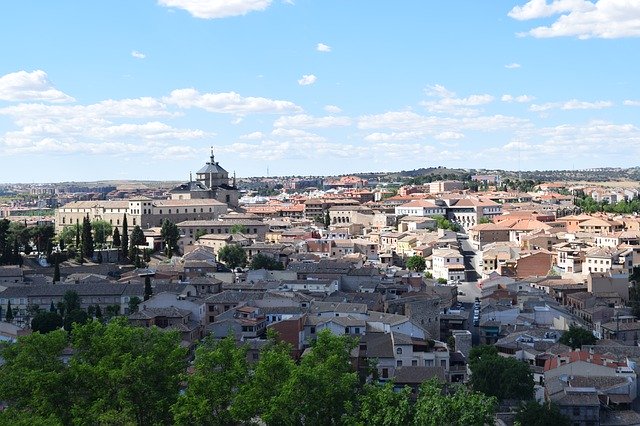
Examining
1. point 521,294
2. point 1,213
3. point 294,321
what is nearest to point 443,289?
point 521,294

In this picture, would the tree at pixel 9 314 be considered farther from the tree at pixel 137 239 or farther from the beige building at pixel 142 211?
the beige building at pixel 142 211

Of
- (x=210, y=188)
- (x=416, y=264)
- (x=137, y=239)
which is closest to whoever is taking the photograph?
(x=416, y=264)

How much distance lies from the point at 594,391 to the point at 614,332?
949cm

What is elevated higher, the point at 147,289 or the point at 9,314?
the point at 147,289

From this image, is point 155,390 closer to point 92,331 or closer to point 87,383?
point 87,383

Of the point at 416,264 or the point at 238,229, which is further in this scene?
the point at 238,229

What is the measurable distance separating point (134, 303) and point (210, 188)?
3952 centimetres

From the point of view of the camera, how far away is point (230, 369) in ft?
63.0

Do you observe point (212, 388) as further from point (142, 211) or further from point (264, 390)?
point (142, 211)

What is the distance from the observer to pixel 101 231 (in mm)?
52375

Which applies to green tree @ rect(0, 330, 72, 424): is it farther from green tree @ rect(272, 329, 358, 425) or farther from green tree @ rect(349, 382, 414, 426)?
green tree @ rect(349, 382, 414, 426)

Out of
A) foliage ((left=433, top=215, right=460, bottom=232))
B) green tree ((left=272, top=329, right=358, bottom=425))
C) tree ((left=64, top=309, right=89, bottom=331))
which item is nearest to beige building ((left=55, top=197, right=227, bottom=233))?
foliage ((left=433, top=215, right=460, bottom=232))

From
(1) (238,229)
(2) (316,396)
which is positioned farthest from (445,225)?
(2) (316,396)

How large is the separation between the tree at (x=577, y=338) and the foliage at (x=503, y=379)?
196 inches
